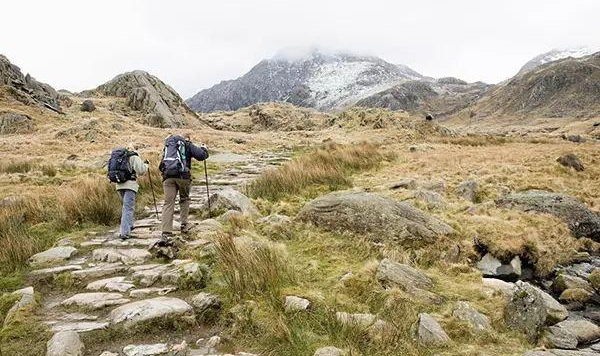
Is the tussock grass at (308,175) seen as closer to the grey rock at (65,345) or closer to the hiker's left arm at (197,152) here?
the hiker's left arm at (197,152)

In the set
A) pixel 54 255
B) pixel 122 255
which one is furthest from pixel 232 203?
pixel 54 255

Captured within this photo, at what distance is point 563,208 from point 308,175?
Result: 6.93m

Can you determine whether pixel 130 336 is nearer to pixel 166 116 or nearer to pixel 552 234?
pixel 552 234

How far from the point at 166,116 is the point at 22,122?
1798cm

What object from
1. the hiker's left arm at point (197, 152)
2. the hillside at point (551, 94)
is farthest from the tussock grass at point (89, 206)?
the hillside at point (551, 94)

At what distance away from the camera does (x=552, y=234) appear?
1041cm

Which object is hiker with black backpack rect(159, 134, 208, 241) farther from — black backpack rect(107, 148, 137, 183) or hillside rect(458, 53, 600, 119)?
hillside rect(458, 53, 600, 119)

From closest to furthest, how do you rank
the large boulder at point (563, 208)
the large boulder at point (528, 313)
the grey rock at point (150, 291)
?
the large boulder at point (528, 313)
the grey rock at point (150, 291)
the large boulder at point (563, 208)

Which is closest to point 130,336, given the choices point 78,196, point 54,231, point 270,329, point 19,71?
point 270,329

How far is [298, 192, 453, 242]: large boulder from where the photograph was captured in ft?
28.5

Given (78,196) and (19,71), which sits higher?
(19,71)

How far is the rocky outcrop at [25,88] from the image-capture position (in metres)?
47.2

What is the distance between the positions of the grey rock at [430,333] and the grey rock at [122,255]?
442cm

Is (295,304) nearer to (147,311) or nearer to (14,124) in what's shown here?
(147,311)
